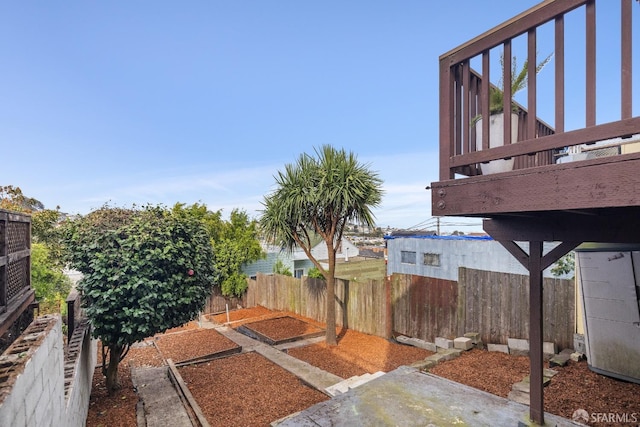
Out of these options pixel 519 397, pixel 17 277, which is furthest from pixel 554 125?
pixel 17 277

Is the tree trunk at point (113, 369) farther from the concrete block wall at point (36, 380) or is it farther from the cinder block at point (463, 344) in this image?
the cinder block at point (463, 344)

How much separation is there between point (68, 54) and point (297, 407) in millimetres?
8972

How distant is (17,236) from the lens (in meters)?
4.40

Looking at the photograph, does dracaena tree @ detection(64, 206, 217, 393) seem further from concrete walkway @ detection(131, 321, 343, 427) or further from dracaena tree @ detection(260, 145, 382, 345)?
dracaena tree @ detection(260, 145, 382, 345)

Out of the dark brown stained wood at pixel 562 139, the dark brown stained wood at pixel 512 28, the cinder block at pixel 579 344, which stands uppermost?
the dark brown stained wood at pixel 512 28

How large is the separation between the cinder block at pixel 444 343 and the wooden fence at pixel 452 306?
187 millimetres

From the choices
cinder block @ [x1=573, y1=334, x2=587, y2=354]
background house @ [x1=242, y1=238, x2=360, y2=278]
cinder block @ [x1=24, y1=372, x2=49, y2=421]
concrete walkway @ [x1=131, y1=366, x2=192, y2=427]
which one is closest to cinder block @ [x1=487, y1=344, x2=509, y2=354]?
cinder block @ [x1=573, y1=334, x2=587, y2=354]

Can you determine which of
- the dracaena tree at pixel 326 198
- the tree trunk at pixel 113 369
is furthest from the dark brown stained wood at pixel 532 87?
the tree trunk at pixel 113 369

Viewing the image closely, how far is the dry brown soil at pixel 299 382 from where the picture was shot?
3.76 metres

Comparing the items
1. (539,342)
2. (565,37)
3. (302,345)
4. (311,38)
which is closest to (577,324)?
(539,342)

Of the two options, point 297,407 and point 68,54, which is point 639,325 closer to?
point 297,407

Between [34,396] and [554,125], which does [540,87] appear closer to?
[554,125]

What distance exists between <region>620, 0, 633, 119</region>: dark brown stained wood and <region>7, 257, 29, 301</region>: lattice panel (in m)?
5.77

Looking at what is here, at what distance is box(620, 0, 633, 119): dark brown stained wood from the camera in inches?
60.5
